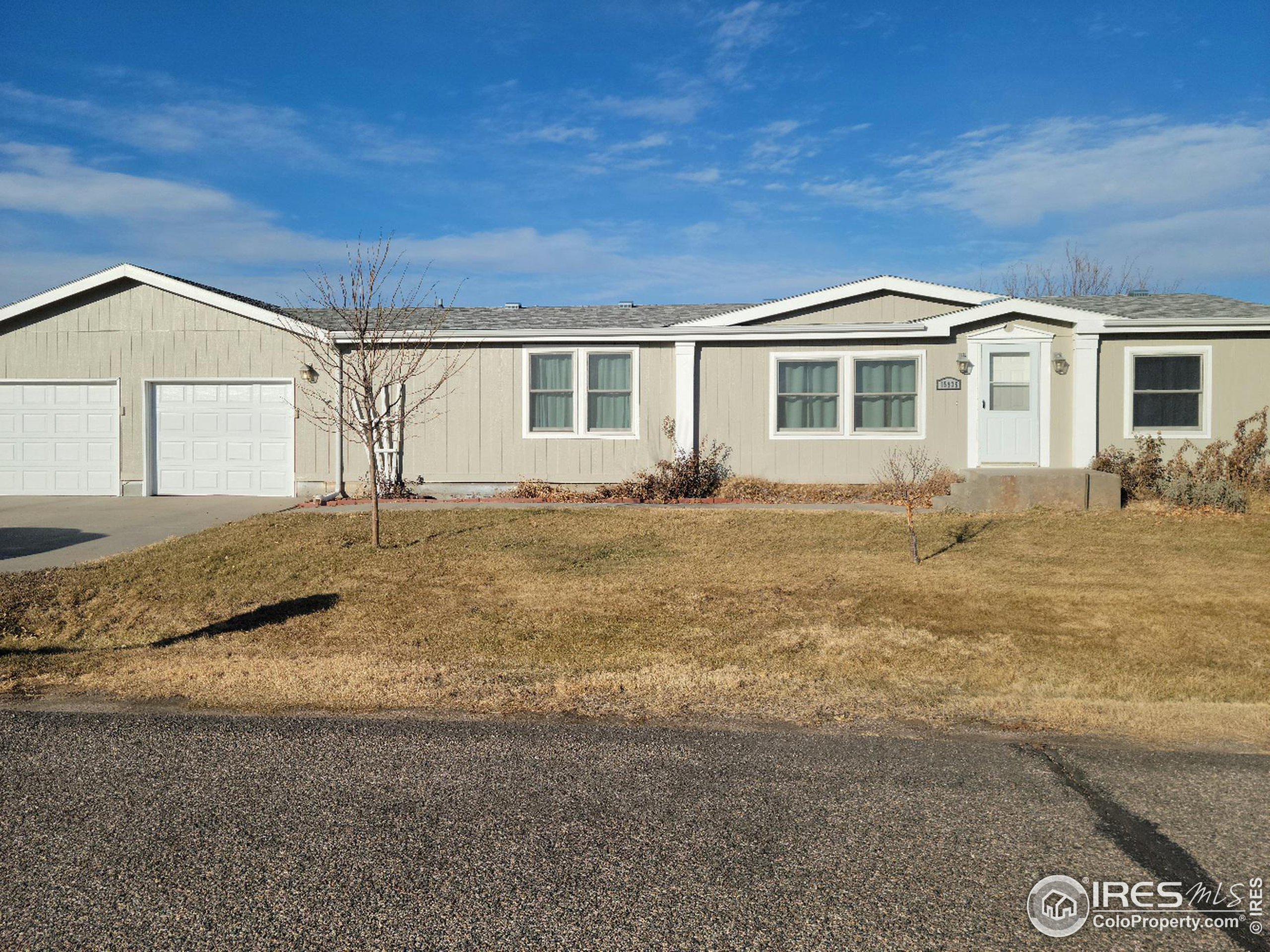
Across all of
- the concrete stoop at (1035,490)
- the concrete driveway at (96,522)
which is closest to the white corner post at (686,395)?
the concrete stoop at (1035,490)

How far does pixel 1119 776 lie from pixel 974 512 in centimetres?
868

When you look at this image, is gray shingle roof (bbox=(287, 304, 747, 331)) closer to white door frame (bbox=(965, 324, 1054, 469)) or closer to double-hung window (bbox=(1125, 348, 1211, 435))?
white door frame (bbox=(965, 324, 1054, 469))

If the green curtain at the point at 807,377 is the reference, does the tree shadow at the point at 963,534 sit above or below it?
below

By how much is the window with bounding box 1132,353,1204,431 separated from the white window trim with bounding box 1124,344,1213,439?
0.02 metres

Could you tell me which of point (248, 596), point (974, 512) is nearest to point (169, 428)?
point (248, 596)

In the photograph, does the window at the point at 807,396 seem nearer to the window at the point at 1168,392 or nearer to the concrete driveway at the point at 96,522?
the window at the point at 1168,392

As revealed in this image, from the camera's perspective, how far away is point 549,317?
16.9 m

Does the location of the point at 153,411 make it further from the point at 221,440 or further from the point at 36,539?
the point at 36,539

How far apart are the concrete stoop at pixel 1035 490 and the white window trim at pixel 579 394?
Result: 5.19 meters

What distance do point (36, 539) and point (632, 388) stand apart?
842 cm

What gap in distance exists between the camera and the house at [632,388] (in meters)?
14.7

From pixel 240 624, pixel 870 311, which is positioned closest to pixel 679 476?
pixel 870 311

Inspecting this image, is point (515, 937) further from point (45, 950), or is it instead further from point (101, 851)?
point (101, 851)

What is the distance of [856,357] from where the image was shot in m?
15.1
